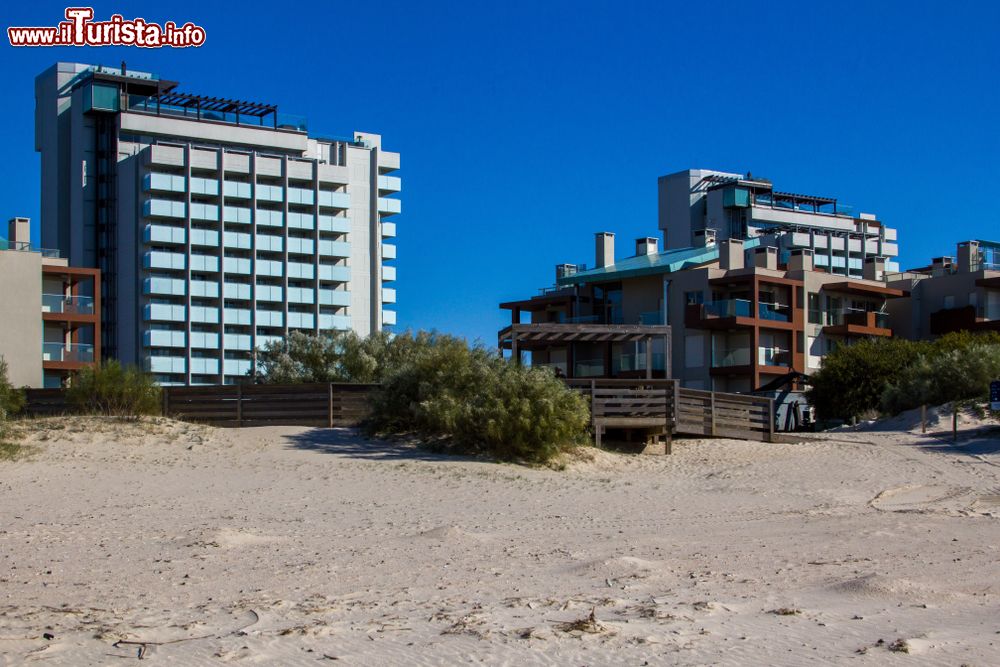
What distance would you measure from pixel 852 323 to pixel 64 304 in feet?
133

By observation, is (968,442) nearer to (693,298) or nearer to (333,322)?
(693,298)

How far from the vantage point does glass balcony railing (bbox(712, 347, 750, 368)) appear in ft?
197

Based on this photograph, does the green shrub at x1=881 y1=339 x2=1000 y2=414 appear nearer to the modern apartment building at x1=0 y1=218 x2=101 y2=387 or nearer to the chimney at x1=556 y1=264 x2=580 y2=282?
the chimney at x1=556 y1=264 x2=580 y2=282

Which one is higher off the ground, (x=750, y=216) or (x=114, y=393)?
(x=750, y=216)

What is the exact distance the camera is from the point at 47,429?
1047 inches

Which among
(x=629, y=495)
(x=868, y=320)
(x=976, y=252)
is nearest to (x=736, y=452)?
(x=629, y=495)

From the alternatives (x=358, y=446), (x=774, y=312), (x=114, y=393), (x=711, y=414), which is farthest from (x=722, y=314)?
(x=114, y=393)

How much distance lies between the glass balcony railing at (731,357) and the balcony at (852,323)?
6193 mm

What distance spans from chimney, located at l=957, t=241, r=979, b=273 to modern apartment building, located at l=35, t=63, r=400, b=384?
4765cm

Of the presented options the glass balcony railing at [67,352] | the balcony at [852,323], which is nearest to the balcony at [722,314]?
the balcony at [852,323]

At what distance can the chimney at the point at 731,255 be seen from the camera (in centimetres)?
6306

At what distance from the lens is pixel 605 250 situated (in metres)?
69.6

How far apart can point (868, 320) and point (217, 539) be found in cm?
5369

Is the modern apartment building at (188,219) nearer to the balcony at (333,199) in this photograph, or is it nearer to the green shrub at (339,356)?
the balcony at (333,199)
